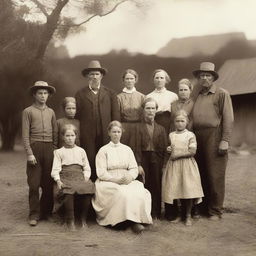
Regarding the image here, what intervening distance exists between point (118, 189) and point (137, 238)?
2.11ft

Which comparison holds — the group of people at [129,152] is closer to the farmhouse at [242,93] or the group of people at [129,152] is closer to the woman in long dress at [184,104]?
the woman in long dress at [184,104]

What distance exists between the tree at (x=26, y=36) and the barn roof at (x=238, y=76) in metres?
4.77

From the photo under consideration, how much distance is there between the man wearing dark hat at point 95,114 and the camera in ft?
20.1

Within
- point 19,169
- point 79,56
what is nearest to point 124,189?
point 19,169

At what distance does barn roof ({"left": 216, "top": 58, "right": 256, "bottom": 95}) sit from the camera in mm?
14914

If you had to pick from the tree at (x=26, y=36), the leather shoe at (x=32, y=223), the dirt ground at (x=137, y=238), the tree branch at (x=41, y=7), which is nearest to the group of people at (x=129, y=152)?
the leather shoe at (x=32, y=223)

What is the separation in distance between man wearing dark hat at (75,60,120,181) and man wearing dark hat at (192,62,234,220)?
1.13 m

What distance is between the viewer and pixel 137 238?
514 cm

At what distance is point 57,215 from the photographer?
19.9 feet

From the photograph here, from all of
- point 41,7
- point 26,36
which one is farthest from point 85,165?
point 26,36

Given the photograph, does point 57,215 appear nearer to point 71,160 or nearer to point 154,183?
point 71,160

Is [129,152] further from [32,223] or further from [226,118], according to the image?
[32,223]

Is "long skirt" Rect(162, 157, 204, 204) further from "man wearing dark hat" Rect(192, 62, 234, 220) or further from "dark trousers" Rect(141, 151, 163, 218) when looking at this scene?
"man wearing dark hat" Rect(192, 62, 234, 220)

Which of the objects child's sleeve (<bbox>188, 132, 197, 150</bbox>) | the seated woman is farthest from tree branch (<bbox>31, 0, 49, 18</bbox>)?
child's sleeve (<bbox>188, 132, 197, 150</bbox>)
